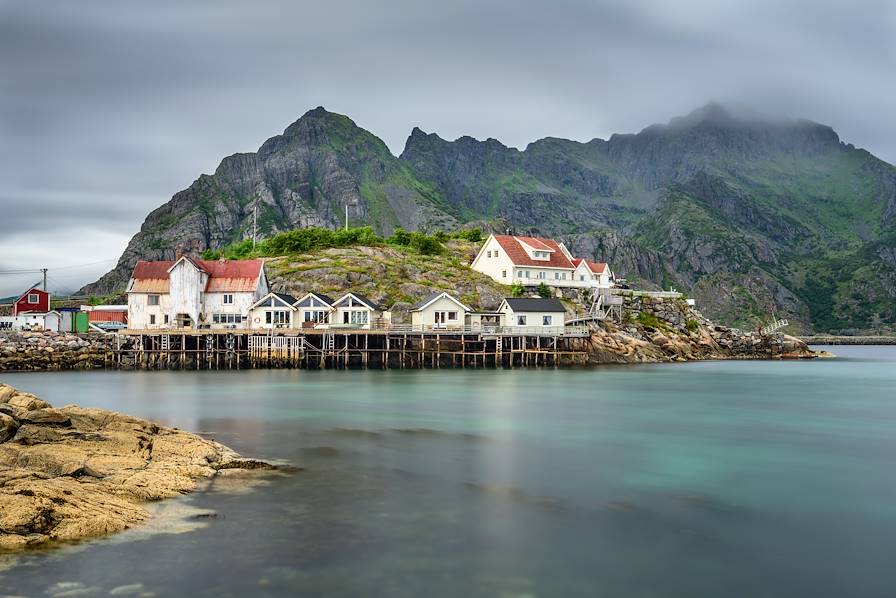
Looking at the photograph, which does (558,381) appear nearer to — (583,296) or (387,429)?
(387,429)

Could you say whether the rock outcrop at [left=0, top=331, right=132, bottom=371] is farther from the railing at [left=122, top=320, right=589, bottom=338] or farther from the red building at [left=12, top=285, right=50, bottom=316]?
the red building at [left=12, top=285, right=50, bottom=316]

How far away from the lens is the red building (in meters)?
80.1

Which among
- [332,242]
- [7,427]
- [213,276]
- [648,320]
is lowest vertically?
[7,427]

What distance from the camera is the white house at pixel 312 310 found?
224 ft

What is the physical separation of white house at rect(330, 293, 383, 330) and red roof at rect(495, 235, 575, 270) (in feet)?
75.4

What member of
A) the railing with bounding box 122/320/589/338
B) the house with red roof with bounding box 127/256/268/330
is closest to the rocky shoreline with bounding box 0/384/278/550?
the railing with bounding box 122/320/589/338

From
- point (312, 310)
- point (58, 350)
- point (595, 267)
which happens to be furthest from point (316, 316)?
point (595, 267)

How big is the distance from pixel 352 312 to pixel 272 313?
8.12 m

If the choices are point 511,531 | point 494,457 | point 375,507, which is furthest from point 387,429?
point 511,531

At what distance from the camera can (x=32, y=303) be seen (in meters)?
80.9

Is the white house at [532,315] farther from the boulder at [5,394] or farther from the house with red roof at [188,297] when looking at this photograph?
the boulder at [5,394]

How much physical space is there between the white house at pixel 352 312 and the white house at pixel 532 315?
13.9 meters

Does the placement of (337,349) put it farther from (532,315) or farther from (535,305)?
(535,305)

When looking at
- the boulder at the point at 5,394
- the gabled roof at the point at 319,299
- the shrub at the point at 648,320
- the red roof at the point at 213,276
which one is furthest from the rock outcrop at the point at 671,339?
the boulder at the point at 5,394
